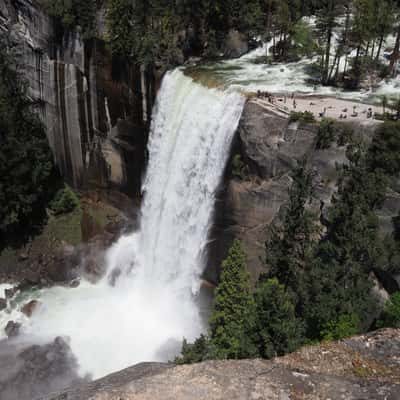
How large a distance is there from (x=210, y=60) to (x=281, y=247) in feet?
68.2

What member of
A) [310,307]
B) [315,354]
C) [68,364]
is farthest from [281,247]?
[68,364]

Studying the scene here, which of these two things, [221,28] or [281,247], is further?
[221,28]

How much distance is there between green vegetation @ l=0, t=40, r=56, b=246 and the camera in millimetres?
39031

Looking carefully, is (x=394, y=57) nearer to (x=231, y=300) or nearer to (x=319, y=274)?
(x=319, y=274)

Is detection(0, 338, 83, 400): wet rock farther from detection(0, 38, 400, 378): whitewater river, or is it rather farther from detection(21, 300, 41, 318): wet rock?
detection(21, 300, 41, 318): wet rock

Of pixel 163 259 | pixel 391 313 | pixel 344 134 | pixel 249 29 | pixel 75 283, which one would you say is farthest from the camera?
pixel 249 29

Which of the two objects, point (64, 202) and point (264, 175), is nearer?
point (264, 175)

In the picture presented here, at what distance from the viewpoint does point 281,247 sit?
82.0 ft

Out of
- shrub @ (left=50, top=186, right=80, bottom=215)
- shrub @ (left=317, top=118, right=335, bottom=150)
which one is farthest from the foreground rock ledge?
shrub @ (left=50, top=186, right=80, bottom=215)

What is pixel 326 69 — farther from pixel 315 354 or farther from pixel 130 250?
pixel 315 354

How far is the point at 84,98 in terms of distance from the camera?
135ft

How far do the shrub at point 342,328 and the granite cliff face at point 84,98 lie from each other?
72.3 feet

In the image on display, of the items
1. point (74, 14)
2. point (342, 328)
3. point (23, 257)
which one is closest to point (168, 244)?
point (23, 257)

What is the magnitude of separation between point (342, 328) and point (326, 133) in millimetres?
10830
